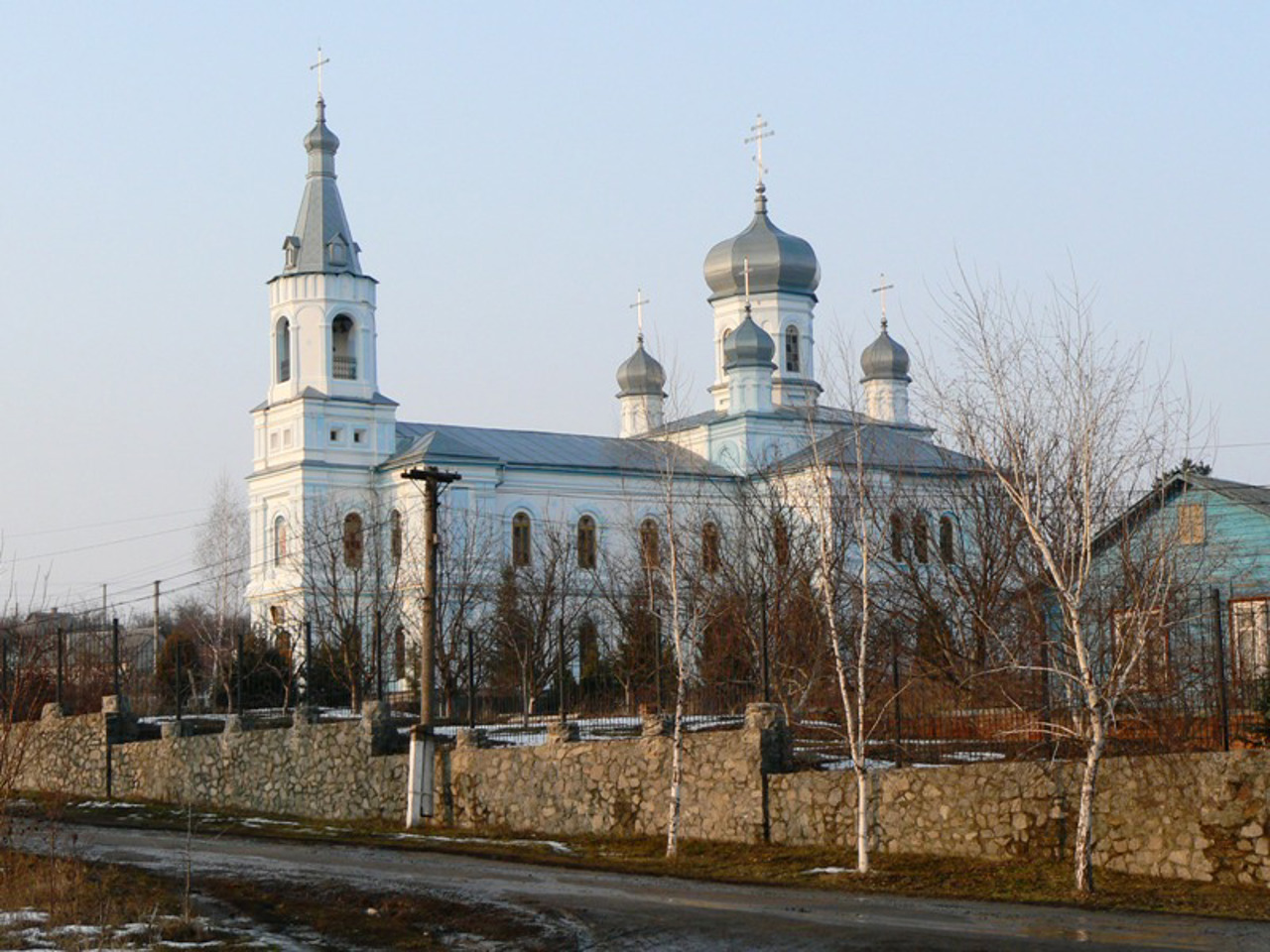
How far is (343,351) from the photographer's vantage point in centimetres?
6275

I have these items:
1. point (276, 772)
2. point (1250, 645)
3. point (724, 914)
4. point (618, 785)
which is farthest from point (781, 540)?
point (724, 914)

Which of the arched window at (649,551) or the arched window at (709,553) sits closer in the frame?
the arched window at (649,551)

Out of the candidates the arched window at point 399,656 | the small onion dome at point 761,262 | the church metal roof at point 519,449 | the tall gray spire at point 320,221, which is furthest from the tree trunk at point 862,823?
the small onion dome at point 761,262

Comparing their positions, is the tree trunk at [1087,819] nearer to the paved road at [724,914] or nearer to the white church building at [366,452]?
the paved road at [724,914]

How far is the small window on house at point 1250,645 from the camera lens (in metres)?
18.0

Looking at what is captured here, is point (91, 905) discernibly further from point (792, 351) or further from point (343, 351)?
point (792, 351)

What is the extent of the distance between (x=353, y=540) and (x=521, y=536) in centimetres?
834

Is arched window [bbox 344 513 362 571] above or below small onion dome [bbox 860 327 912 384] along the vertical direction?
below

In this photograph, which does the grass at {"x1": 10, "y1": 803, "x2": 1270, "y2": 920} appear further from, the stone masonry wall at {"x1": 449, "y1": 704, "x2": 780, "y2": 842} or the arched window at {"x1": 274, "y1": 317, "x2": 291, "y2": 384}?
the arched window at {"x1": 274, "y1": 317, "x2": 291, "y2": 384}

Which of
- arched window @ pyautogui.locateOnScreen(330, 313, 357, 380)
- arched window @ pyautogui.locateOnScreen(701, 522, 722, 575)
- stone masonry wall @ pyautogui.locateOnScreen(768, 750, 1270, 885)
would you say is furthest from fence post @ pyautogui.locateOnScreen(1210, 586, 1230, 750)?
arched window @ pyautogui.locateOnScreen(330, 313, 357, 380)

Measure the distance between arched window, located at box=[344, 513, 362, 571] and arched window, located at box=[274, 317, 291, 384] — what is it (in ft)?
19.8

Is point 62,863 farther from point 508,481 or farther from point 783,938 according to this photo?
point 508,481

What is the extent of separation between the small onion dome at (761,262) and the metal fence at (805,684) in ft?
78.9

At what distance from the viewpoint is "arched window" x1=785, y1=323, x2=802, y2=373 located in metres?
72.2
